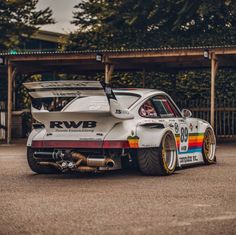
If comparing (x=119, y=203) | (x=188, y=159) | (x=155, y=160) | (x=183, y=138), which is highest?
(x=183, y=138)

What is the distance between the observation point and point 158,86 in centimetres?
3716

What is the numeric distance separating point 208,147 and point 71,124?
3.67m

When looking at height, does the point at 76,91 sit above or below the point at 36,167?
above

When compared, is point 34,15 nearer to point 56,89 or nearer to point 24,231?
point 56,89

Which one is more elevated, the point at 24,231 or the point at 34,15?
the point at 34,15

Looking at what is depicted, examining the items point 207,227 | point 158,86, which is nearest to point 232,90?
point 158,86

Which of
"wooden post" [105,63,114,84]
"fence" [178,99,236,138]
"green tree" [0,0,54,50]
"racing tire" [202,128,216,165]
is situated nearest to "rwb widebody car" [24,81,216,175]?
"racing tire" [202,128,216,165]

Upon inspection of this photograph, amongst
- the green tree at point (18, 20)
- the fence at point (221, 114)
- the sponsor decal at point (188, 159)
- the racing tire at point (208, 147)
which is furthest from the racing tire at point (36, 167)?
the green tree at point (18, 20)

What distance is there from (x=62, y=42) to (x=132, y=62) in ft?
50.3

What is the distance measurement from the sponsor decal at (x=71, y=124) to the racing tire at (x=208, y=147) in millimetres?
3235

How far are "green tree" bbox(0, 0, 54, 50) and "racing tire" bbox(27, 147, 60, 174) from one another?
1086 inches

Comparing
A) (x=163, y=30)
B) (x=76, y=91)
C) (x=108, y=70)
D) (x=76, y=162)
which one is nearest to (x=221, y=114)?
(x=108, y=70)

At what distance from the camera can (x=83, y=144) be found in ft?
43.2

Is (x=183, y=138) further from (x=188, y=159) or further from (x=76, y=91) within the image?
(x=76, y=91)
